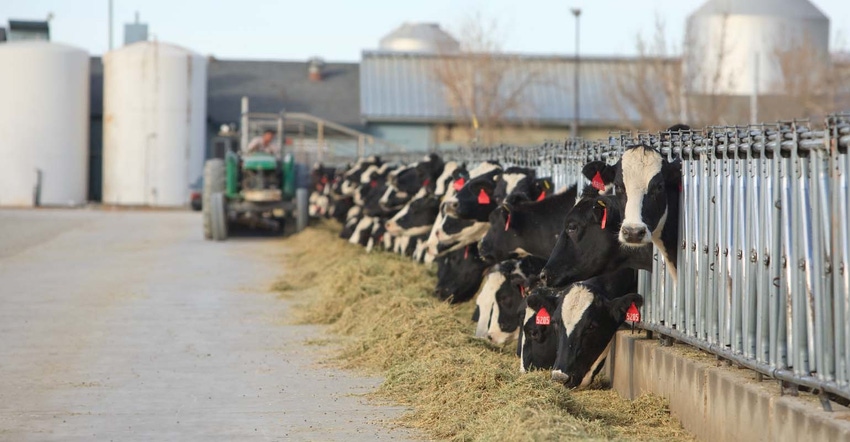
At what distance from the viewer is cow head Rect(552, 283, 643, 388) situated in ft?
29.5

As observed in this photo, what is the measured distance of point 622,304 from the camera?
352 inches

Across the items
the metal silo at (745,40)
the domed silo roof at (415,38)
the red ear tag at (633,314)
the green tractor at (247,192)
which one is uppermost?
the domed silo roof at (415,38)

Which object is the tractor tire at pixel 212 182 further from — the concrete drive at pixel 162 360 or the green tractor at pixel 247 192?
the concrete drive at pixel 162 360

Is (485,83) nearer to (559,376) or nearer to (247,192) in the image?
(247,192)

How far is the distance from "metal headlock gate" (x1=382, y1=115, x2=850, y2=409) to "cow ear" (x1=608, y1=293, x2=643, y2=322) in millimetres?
134

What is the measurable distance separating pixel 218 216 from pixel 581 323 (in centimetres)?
2010

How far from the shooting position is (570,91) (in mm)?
62219

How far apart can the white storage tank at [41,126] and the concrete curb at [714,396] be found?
45.1m

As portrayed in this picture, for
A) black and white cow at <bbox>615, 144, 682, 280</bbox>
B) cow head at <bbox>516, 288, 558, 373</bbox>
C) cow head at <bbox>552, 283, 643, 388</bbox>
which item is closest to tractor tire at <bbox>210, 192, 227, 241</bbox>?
cow head at <bbox>516, 288, 558, 373</bbox>

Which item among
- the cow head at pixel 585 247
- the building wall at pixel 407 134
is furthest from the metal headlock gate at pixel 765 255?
the building wall at pixel 407 134

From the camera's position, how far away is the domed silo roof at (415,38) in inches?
2820

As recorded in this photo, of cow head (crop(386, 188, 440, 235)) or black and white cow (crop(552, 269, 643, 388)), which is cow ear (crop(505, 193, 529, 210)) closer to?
black and white cow (crop(552, 269, 643, 388))

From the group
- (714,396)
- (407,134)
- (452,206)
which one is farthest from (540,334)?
(407,134)

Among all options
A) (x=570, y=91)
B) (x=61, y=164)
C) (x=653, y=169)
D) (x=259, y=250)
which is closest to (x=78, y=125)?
(x=61, y=164)
